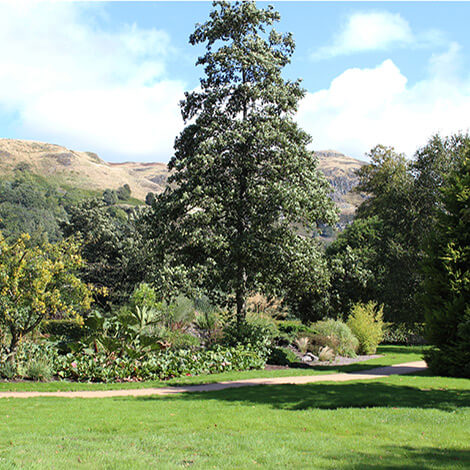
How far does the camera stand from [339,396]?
9.43 meters

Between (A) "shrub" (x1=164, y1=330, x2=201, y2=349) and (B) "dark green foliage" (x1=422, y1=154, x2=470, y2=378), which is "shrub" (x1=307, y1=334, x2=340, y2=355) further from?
(B) "dark green foliage" (x1=422, y1=154, x2=470, y2=378)

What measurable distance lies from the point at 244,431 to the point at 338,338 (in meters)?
13.4

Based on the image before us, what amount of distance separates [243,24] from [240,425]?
1504 centimetres

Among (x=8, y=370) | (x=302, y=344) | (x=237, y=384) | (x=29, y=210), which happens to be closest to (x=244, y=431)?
(x=237, y=384)

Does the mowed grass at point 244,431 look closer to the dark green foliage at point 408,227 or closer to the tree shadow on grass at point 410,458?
the tree shadow on grass at point 410,458

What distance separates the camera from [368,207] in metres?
38.8

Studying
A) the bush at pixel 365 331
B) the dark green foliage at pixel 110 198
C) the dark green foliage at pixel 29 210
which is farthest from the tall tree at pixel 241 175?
the dark green foliage at pixel 110 198

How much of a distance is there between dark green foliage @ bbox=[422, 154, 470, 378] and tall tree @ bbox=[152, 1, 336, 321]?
14.4ft

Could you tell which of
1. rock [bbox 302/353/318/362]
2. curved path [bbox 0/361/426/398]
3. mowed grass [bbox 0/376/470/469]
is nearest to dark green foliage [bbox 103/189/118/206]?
rock [bbox 302/353/318/362]

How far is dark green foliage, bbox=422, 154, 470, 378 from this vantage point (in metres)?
12.3

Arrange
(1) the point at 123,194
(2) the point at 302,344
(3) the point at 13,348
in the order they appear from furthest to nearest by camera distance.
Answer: (1) the point at 123,194, (2) the point at 302,344, (3) the point at 13,348

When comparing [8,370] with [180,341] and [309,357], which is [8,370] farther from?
[309,357]

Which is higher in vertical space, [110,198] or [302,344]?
[110,198]

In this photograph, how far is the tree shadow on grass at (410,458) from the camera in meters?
5.00
